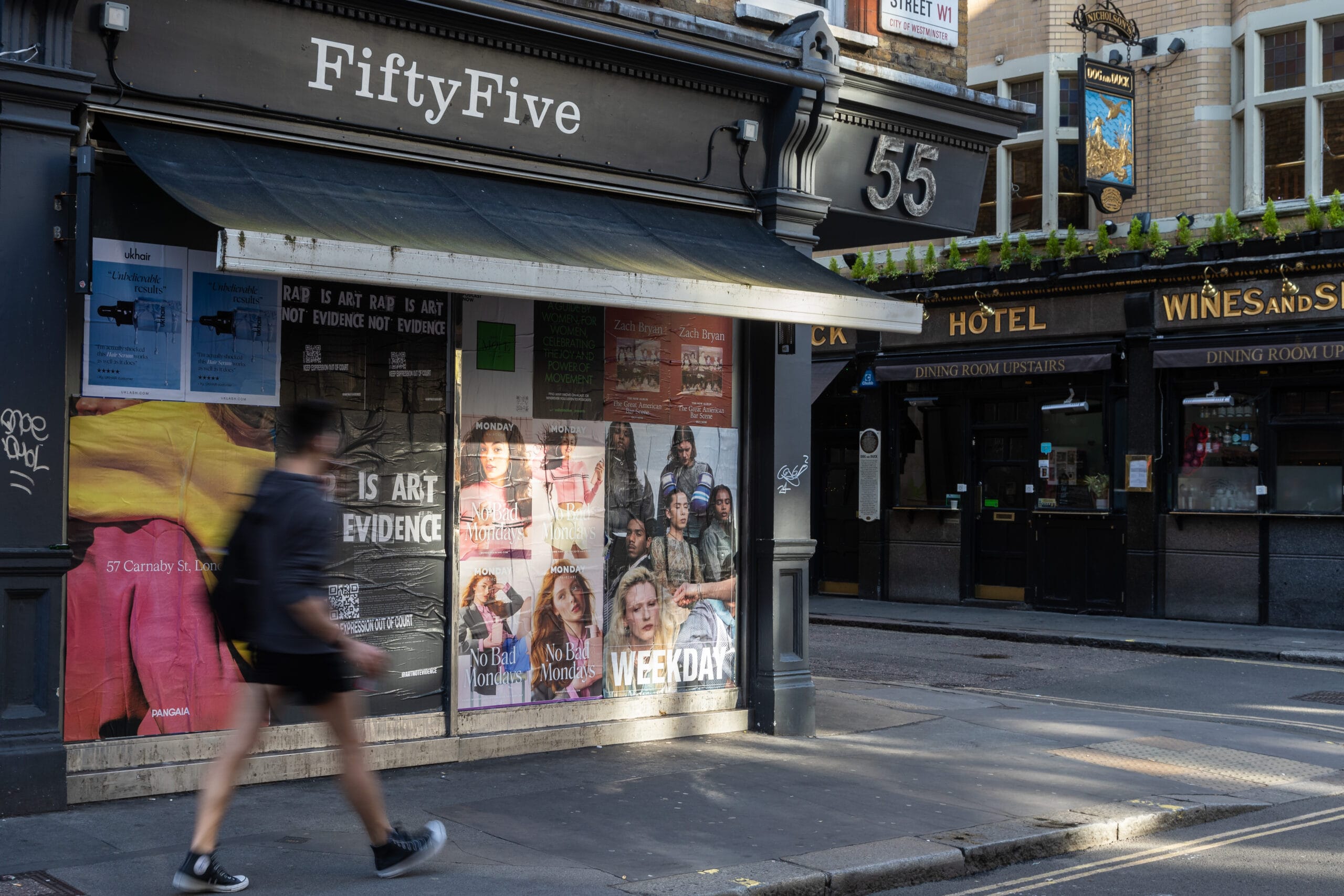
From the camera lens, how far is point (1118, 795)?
756 cm

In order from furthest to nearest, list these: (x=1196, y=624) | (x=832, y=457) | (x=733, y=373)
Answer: (x=832, y=457)
(x=1196, y=624)
(x=733, y=373)

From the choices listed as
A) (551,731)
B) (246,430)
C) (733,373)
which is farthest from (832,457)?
(246,430)

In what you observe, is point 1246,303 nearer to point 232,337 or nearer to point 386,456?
point 386,456

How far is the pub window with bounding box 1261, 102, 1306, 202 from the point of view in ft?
61.4

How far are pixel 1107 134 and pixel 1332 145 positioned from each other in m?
3.16

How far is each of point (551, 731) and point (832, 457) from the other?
14297mm

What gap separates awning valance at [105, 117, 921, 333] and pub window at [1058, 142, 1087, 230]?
492 inches

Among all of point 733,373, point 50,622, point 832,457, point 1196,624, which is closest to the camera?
point 50,622

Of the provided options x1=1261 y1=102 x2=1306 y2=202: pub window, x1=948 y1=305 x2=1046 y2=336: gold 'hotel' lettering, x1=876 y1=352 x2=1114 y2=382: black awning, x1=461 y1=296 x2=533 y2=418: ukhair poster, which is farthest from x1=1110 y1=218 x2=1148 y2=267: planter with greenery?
x1=461 y1=296 x2=533 y2=418: ukhair poster

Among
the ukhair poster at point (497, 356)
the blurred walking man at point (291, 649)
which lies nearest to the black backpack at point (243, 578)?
the blurred walking man at point (291, 649)

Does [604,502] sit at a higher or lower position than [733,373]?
lower

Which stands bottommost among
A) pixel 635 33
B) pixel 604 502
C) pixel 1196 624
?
pixel 1196 624

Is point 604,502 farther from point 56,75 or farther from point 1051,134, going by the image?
point 1051,134

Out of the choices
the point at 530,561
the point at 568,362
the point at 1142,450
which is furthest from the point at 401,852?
the point at 1142,450
